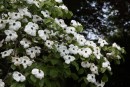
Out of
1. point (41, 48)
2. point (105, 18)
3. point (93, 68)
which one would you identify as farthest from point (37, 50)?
point (105, 18)

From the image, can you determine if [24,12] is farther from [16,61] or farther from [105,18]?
[105,18]

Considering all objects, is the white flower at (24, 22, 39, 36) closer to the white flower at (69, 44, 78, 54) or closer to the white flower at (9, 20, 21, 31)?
the white flower at (9, 20, 21, 31)

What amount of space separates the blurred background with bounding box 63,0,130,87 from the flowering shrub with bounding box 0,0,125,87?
3.33 m

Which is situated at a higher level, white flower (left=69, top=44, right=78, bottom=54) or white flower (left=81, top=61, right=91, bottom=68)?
white flower (left=69, top=44, right=78, bottom=54)

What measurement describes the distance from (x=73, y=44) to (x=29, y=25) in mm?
503

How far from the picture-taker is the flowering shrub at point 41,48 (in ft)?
10.4

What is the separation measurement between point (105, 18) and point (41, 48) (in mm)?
3824

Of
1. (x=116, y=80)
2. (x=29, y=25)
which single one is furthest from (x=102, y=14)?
(x=29, y=25)

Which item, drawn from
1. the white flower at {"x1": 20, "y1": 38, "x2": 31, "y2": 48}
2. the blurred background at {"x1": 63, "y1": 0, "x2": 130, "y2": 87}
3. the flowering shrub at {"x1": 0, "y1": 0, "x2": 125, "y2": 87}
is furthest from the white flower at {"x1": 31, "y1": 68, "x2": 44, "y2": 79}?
the blurred background at {"x1": 63, "y1": 0, "x2": 130, "y2": 87}

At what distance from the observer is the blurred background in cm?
691

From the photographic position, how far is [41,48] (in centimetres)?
346

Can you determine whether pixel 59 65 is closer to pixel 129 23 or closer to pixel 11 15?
pixel 11 15

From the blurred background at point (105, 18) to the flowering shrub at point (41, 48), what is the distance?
333cm

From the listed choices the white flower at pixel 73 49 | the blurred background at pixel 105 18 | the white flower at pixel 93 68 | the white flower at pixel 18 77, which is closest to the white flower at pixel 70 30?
the white flower at pixel 73 49
